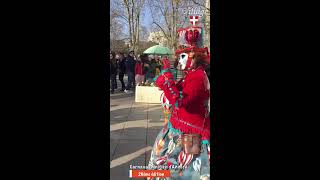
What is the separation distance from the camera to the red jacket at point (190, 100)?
10.4ft

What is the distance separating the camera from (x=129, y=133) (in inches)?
159

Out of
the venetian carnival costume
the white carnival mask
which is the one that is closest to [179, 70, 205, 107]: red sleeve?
the venetian carnival costume

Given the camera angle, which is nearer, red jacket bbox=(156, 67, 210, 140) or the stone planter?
red jacket bbox=(156, 67, 210, 140)

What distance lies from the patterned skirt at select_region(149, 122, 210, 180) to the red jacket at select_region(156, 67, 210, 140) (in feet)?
0.32

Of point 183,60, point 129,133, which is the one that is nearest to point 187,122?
point 183,60

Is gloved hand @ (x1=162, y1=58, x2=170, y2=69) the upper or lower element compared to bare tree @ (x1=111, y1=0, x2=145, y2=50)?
lower

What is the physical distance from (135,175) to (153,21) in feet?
4.20

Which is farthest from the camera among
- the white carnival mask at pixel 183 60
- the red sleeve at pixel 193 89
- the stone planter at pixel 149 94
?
the stone planter at pixel 149 94

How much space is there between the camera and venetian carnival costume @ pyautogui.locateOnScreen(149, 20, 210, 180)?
3.20 m

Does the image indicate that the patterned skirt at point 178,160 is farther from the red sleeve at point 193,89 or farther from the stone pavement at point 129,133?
the red sleeve at point 193,89

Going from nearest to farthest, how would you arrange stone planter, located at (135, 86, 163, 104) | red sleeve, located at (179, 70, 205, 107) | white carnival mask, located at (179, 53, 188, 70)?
red sleeve, located at (179, 70, 205, 107) < white carnival mask, located at (179, 53, 188, 70) < stone planter, located at (135, 86, 163, 104)

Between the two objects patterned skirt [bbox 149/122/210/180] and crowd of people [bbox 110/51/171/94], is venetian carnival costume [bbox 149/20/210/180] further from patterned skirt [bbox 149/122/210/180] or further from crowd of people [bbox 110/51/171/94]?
crowd of people [bbox 110/51/171/94]

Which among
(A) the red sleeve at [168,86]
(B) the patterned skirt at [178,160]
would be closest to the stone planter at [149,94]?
(A) the red sleeve at [168,86]

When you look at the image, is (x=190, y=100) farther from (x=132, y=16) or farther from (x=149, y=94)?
(x=132, y=16)
